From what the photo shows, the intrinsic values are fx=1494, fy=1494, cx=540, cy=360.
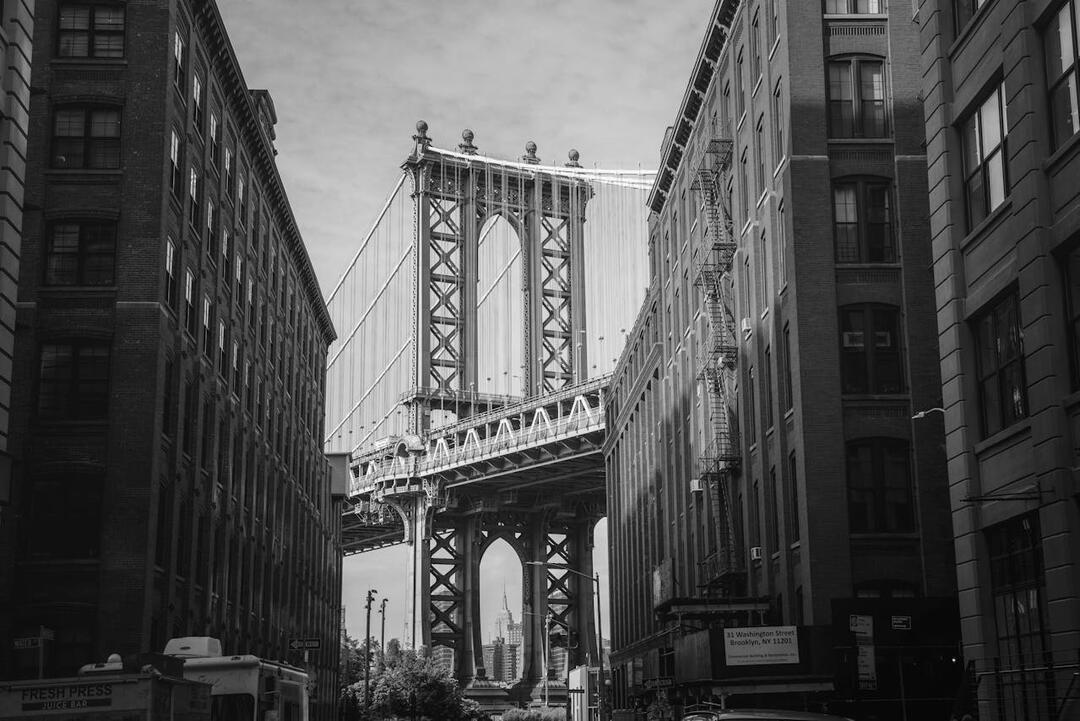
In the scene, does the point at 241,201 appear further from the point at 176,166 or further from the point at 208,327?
the point at 176,166

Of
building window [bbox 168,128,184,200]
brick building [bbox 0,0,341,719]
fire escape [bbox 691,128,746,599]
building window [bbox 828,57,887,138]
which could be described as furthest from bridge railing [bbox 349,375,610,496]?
building window [bbox 828,57,887,138]

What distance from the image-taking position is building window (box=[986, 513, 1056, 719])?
72.2ft

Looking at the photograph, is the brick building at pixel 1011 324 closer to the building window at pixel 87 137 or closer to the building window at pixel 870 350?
the building window at pixel 870 350

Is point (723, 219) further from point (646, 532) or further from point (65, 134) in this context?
point (646, 532)

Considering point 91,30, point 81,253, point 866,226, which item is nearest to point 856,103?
point 866,226

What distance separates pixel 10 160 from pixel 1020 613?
18.1m

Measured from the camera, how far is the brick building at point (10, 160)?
2472cm

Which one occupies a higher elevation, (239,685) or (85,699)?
(239,685)

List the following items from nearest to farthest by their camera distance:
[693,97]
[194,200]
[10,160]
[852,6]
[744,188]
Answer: [10,160], [852,6], [194,200], [744,188], [693,97]

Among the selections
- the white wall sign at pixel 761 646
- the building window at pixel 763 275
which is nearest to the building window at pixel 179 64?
the building window at pixel 763 275

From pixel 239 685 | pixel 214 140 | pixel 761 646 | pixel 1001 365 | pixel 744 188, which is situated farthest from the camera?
pixel 214 140

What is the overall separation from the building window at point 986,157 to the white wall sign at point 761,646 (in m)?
14.1

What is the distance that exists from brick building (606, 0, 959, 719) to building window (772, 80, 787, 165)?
0.39ft

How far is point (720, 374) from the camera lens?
50.5 meters
